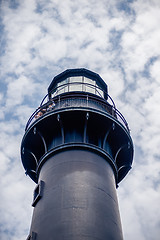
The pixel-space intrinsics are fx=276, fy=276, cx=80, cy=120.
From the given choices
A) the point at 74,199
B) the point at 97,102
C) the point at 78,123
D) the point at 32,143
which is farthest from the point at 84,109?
the point at 74,199

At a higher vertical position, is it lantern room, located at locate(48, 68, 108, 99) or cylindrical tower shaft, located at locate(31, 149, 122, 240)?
lantern room, located at locate(48, 68, 108, 99)

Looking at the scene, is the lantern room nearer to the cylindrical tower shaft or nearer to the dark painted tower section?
the dark painted tower section

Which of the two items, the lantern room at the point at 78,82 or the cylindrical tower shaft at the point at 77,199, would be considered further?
the lantern room at the point at 78,82

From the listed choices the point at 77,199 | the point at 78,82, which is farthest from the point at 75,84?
the point at 77,199

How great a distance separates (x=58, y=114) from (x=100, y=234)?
720 cm

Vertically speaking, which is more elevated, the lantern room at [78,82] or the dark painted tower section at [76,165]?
the lantern room at [78,82]

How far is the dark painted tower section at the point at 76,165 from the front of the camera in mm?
12375

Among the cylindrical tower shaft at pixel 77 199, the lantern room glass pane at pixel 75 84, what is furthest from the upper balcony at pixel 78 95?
the cylindrical tower shaft at pixel 77 199

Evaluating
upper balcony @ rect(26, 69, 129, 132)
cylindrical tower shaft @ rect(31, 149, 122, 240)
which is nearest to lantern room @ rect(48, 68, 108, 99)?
upper balcony @ rect(26, 69, 129, 132)

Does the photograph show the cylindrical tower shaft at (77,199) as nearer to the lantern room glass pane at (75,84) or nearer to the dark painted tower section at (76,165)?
the dark painted tower section at (76,165)

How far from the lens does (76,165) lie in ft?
47.8

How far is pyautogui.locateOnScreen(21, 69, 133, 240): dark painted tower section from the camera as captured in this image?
12.4m

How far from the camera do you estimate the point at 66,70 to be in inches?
872

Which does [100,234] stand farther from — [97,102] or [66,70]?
[66,70]
